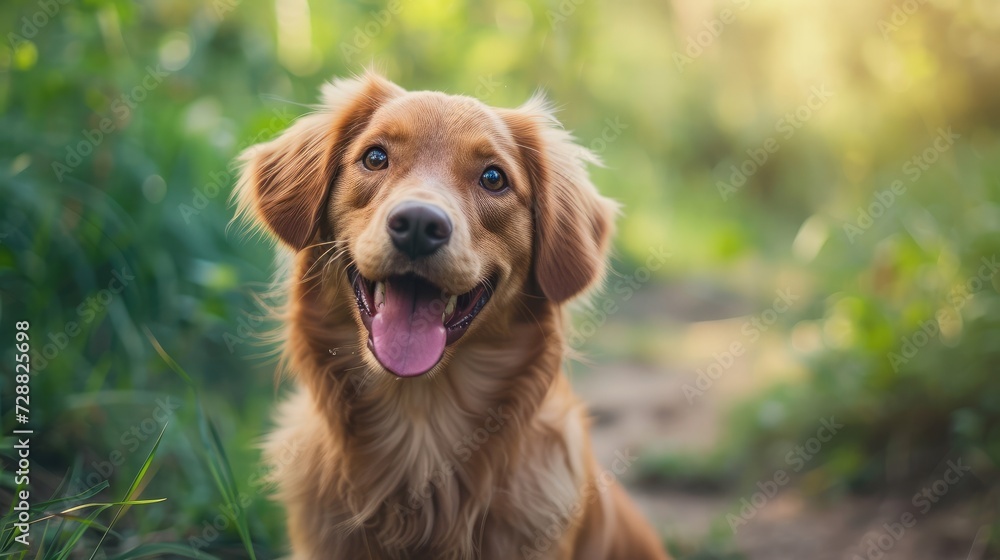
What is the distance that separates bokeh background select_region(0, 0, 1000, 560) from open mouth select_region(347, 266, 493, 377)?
739 mm

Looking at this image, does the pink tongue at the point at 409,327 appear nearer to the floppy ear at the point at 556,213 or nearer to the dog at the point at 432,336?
the dog at the point at 432,336

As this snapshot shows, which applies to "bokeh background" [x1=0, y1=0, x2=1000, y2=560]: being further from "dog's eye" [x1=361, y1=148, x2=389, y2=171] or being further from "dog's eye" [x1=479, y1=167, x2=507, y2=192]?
"dog's eye" [x1=479, y1=167, x2=507, y2=192]

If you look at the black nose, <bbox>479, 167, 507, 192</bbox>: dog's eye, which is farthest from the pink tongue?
<bbox>479, 167, 507, 192</bbox>: dog's eye

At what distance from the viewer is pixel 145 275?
3824 mm

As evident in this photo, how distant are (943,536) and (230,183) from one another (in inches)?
166

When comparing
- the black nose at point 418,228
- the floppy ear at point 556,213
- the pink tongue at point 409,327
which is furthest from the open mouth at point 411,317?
the floppy ear at point 556,213

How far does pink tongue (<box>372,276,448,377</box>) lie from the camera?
2.37 metres

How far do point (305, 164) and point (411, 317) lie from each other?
2.46 feet

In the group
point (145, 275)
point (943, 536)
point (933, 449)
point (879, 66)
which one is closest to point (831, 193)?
point (879, 66)

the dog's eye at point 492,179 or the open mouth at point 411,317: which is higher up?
the dog's eye at point 492,179

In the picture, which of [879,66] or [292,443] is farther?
[879,66]

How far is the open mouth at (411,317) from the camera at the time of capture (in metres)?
2.38

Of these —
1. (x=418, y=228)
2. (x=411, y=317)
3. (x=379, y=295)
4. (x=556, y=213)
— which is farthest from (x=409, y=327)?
(x=556, y=213)

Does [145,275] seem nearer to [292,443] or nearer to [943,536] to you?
[292,443]
